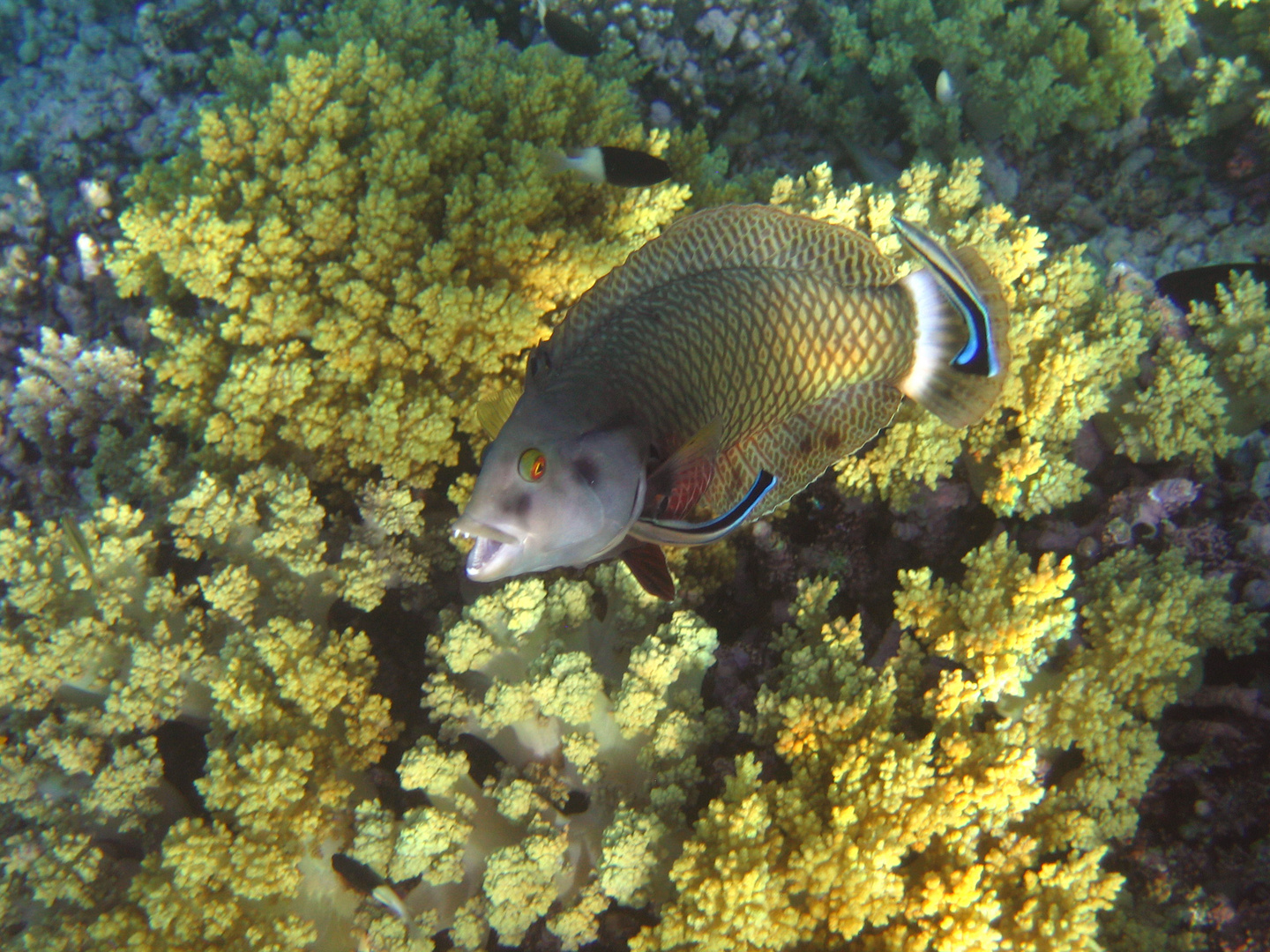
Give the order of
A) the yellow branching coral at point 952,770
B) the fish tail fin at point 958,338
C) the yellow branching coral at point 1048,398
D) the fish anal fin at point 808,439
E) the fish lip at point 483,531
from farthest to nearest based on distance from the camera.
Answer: the yellow branching coral at point 1048,398 < the yellow branching coral at point 952,770 < the fish anal fin at point 808,439 < the fish tail fin at point 958,338 < the fish lip at point 483,531

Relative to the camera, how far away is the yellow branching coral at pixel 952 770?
80.2 inches

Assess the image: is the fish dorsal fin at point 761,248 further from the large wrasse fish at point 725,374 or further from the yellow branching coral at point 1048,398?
the yellow branching coral at point 1048,398

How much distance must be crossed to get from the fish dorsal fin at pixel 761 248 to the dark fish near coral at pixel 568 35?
2.90 meters

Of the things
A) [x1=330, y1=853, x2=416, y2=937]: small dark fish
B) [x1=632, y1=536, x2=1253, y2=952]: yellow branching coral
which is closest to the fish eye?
[x1=632, y1=536, x2=1253, y2=952]: yellow branching coral

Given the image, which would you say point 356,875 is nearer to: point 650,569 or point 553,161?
point 650,569

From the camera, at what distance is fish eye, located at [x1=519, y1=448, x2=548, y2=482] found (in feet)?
4.35

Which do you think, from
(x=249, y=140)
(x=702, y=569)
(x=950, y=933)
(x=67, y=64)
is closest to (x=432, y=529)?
(x=702, y=569)

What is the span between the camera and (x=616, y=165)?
3.00m

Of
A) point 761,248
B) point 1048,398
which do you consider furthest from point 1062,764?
point 761,248

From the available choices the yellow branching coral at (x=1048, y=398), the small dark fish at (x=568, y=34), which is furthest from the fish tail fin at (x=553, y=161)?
the small dark fish at (x=568, y=34)

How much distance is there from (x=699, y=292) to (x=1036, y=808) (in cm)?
215

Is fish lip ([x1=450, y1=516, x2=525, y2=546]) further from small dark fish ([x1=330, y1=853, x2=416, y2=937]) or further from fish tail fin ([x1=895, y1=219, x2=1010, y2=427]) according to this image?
small dark fish ([x1=330, y1=853, x2=416, y2=937])

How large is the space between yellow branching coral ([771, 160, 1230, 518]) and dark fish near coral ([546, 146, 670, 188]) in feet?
2.59

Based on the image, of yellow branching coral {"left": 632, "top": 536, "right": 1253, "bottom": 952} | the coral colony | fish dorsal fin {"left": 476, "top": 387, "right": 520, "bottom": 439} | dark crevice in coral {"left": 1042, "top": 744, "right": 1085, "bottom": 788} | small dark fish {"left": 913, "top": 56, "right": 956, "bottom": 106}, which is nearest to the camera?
fish dorsal fin {"left": 476, "top": 387, "right": 520, "bottom": 439}
